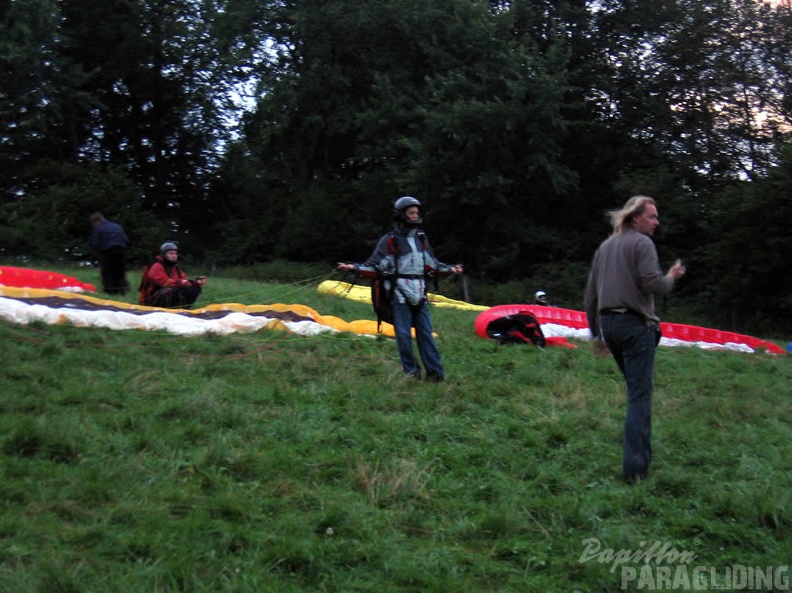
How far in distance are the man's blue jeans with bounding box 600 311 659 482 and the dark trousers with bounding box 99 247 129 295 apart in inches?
461

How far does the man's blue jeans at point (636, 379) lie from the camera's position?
591 centimetres

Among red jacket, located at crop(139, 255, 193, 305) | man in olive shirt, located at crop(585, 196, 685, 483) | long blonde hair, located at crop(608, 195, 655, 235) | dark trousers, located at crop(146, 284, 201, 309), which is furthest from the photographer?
red jacket, located at crop(139, 255, 193, 305)

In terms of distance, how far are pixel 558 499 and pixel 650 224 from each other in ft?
6.25

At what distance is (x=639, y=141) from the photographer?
32.6 m

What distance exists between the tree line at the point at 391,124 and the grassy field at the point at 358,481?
739 inches

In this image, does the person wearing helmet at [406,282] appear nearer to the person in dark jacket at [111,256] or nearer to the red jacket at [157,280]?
the red jacket at [157,280]

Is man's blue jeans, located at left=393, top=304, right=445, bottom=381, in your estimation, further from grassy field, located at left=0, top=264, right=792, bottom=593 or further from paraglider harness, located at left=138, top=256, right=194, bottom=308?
paraglider harness, located at left=138, top=256, right=194, bottom=308

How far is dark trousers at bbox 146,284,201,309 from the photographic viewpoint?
13.0m

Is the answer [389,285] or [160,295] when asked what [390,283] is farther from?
[160,295]

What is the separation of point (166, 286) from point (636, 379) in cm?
872

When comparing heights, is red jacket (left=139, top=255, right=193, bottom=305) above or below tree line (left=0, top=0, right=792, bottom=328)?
below

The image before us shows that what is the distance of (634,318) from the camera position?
5922 mm

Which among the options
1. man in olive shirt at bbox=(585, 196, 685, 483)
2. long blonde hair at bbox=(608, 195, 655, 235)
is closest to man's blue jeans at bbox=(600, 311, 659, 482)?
man in olive shirt at bbox=(585, 196, 685, 483)

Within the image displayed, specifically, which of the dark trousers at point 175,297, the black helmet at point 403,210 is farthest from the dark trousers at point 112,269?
the black helmet at point 403,210
